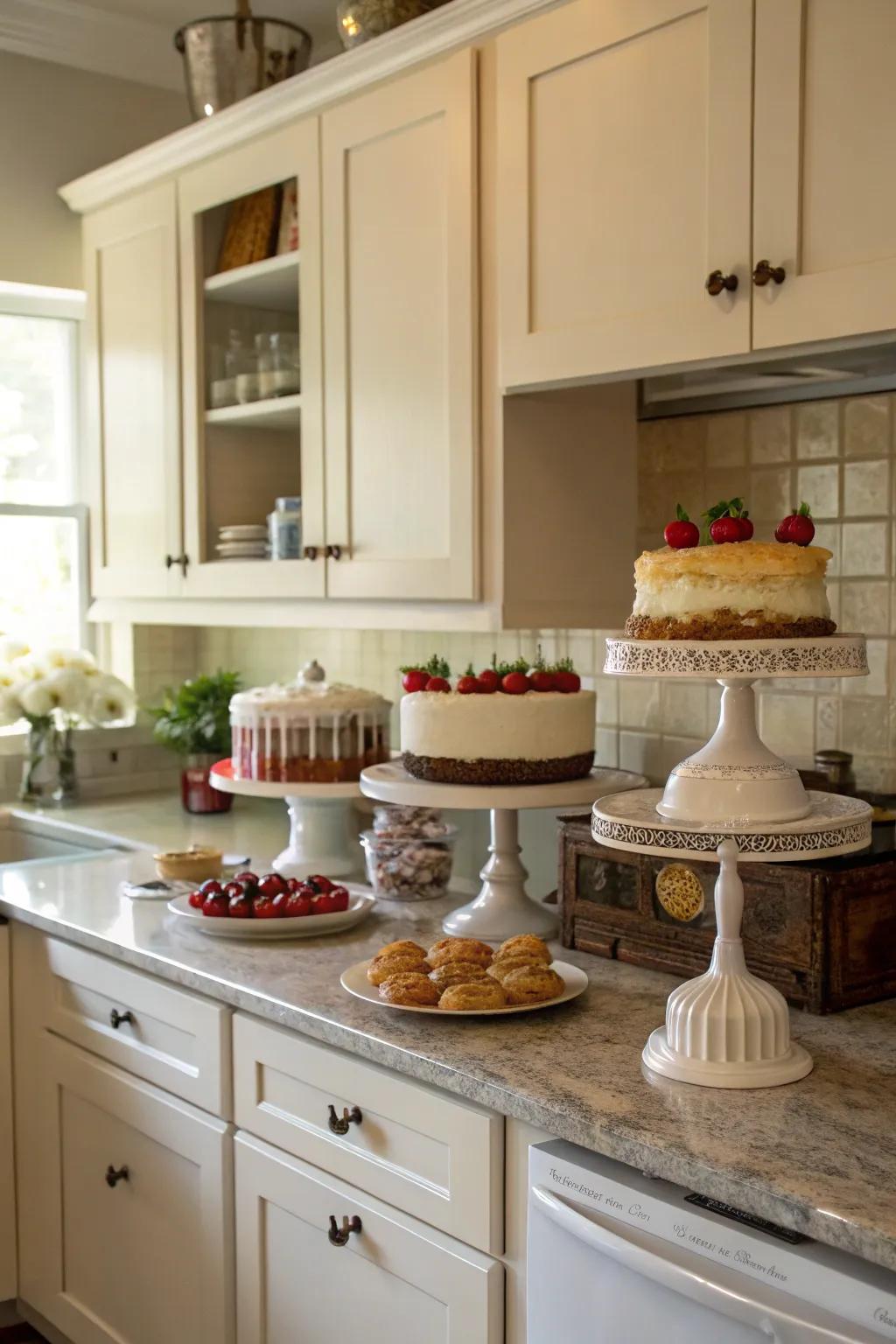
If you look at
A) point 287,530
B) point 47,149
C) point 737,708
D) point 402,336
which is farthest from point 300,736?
point 47,149

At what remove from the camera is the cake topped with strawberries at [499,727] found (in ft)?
6.57

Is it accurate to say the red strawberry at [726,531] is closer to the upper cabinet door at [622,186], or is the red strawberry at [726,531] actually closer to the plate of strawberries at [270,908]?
the upper cabinet door at [622,186]

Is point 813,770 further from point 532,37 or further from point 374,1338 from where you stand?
point 532,37

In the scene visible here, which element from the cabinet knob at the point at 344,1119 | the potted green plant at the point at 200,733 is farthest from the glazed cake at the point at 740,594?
the potted green plant at the point at 200,733

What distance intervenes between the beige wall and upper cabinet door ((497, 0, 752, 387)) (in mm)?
1491

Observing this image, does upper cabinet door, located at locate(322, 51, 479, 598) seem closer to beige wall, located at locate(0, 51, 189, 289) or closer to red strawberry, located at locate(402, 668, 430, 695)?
red strawberry, located at locate(402, 668, 430, 695)

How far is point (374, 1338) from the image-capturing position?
5.50 ft

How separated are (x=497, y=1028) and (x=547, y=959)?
134 millimetres

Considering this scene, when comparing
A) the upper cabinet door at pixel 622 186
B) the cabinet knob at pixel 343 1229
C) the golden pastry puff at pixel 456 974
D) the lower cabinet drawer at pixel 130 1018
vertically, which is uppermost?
the upper cabinet door at pixel 622 186

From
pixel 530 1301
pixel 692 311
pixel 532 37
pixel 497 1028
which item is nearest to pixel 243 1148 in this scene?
pixel 497 1028

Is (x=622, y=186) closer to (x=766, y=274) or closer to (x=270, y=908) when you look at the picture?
(x=766, y=274)

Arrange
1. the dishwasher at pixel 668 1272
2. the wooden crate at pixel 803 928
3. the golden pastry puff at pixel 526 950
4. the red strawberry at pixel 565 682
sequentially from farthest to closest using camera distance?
the red strawberry at pixel 565 682, the golden pastry puff at pixel 526 950, the wooden crate at pixel 803 928, the dishwasher at pixel 668 1272

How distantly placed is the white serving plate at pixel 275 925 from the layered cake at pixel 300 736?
0.36 m

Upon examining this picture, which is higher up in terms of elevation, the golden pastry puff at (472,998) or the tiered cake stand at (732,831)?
the tiered cake stand at (732,831)
